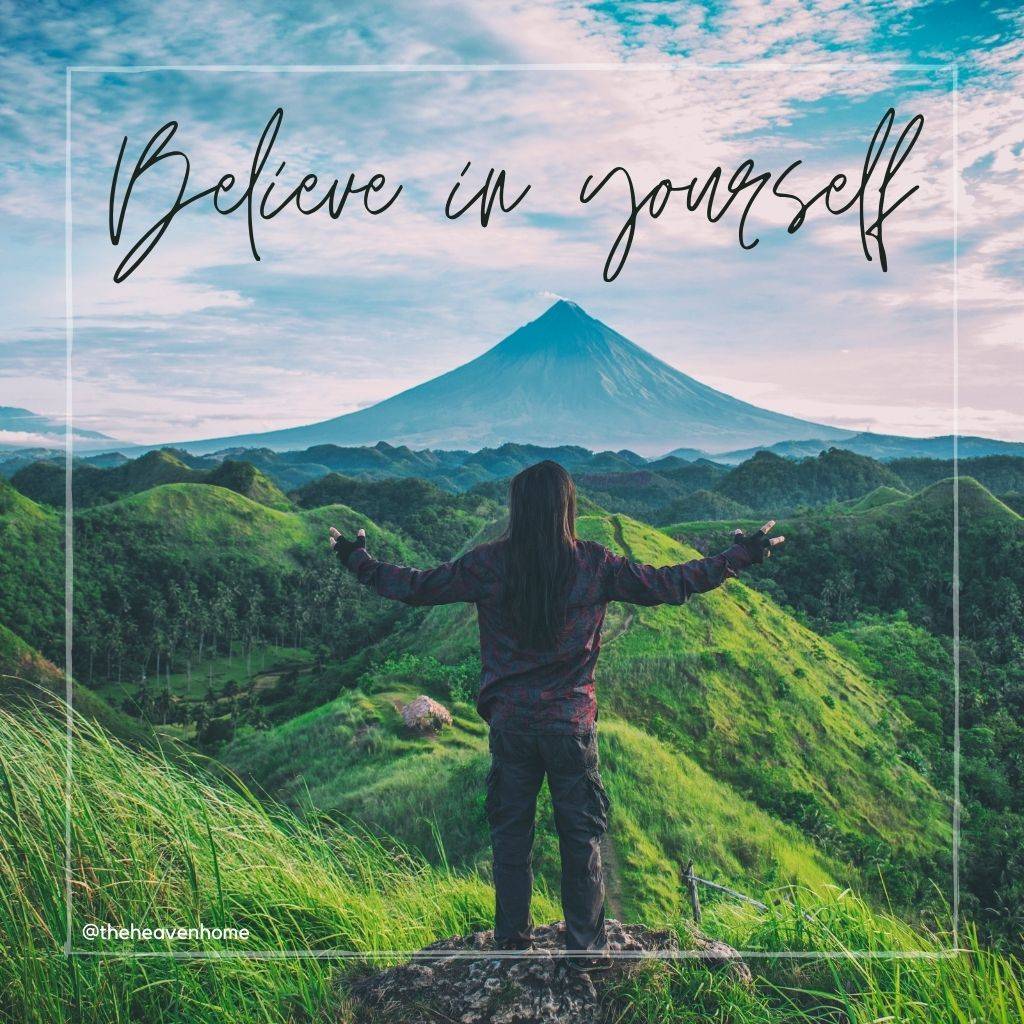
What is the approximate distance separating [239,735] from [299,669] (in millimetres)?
20462

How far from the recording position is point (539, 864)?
754 centimetres

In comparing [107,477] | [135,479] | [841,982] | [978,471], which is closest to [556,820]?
[841,982]

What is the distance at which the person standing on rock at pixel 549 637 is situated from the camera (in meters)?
2.66

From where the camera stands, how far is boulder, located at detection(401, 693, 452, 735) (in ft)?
34.4

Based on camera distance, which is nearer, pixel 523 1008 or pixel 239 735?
pixel 523 1008

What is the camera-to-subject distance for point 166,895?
2941mm

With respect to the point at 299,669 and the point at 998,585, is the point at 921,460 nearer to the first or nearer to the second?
the point at 998,585

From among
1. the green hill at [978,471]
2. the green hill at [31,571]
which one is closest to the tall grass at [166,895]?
the green hill at [31,571]

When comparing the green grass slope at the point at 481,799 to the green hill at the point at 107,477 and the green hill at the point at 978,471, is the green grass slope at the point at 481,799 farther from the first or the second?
the green hill at the point at 978,471

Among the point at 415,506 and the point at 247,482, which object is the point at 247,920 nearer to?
the point at 415,506

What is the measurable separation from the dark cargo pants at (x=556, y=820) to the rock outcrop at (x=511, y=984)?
0.11 meters

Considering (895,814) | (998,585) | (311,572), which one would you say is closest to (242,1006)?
(895,814)

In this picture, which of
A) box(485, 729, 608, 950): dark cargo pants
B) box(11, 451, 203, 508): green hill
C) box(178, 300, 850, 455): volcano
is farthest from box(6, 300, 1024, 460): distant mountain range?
box(11, 451, 203, 508): green hill

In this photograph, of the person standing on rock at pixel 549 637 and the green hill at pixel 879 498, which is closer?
the person standing on rock at pixel 549 637
